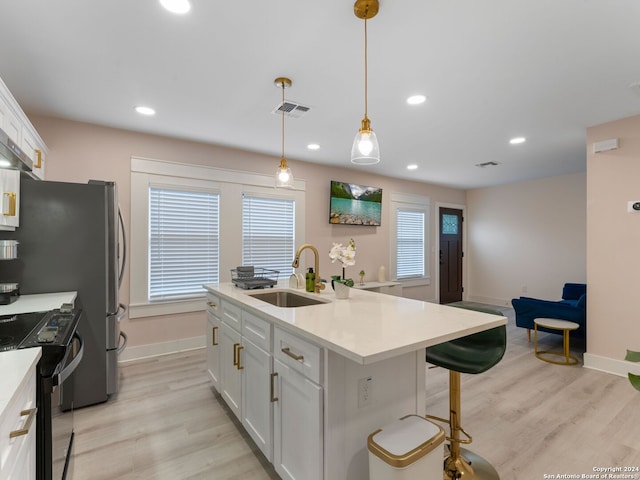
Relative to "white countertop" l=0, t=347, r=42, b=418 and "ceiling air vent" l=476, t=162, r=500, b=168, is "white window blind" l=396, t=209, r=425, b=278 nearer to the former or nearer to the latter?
"ceiling air vent" l=476, t=162, r=500, b=168

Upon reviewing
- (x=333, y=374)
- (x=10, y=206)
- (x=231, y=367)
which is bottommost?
(x=231, y=367)

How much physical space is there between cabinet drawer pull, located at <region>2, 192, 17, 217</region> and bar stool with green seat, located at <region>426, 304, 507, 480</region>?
2752 mm

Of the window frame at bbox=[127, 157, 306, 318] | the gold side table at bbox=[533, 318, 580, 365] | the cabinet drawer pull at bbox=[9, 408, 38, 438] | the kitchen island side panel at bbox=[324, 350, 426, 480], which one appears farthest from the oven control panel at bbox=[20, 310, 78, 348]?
the gold side table at bbox=[533, 318, 580, 365]

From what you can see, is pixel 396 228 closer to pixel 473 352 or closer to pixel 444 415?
pixel 444 415

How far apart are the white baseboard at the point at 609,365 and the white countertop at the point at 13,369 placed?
4386 mm

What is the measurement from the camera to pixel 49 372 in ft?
4.31

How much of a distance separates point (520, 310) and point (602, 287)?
992 millimetres

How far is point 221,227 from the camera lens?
13.1 feet

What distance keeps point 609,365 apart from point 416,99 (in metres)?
3.24

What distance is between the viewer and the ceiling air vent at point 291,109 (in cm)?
285

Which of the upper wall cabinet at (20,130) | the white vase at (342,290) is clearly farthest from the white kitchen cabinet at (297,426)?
the upper wall cabinet at (20,130)

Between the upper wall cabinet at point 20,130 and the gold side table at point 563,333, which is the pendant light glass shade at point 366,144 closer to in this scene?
the upper wall cabinet at point 20,130

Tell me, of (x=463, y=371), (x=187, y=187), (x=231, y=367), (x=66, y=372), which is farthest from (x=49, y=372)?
(x=187, y=187)

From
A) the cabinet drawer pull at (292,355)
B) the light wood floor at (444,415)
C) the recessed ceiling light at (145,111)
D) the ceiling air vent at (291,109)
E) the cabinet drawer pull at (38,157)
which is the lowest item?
the light wood floor at (444,415)
